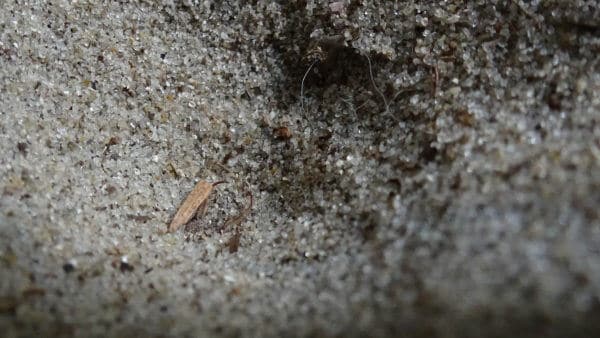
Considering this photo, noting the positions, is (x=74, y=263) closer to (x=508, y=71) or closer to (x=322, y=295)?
(x=322, y=295)

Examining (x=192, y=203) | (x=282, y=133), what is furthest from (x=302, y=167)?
(x=192, y=203)

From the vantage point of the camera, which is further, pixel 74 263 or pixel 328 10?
pixel 328 10

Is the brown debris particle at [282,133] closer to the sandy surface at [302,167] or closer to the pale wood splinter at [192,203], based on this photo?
the sandy surface at [302,167]

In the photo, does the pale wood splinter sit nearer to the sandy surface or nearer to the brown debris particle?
the sandy surface

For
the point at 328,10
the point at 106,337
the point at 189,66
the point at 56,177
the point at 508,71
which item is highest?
the point at 328,10

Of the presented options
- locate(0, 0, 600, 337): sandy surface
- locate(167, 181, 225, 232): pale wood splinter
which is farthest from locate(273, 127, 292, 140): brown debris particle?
locate(167, 181, 225, 232): pale wood splinter

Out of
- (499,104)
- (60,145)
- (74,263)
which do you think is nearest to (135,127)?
(60,145)

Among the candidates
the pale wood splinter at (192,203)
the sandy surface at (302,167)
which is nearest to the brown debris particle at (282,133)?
the sandy surface at (302,167)

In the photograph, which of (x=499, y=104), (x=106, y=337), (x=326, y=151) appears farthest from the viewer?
(x=326, y=151)
